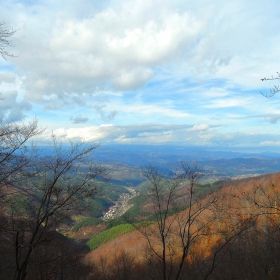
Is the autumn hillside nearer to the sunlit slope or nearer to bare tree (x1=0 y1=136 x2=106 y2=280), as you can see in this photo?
the sunlit slope

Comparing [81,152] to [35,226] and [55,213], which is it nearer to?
[55,213]

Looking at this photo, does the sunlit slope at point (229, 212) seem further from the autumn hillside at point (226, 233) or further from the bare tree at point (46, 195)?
the bare tree at point (46, 195)

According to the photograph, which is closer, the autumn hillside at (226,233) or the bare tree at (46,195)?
the bare tree at (46,195)

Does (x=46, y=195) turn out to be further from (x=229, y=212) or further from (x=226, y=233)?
(x=229, y=212)

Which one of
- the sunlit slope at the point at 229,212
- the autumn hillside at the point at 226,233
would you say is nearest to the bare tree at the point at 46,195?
the autumn hillside at the point at 226,233

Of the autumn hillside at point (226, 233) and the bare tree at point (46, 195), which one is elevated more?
the bare tree at point (46, 195)

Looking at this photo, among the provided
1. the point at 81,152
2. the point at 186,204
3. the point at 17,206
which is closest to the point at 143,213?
the point at 186,204

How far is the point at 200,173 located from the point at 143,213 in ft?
22.4

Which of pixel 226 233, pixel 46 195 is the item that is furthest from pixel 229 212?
pixel 46 195

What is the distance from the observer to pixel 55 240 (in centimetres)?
922

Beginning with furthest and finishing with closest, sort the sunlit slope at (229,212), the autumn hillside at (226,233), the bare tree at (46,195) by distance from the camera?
the autumn hillside at (226,233), the bare tree at (46,195), the sunlit slope at (229,212)

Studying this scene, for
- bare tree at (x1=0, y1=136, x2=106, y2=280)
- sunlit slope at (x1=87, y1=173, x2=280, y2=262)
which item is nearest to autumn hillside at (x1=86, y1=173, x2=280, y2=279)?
sunlit slope at (x1=87, y1=173, x2=280, y2=262)

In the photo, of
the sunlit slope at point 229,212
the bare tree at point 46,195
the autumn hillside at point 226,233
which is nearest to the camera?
the sunlit slope at point 229,212

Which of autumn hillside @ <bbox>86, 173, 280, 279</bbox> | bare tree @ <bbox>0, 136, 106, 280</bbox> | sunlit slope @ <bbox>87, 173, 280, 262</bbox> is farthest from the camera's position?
autumn hillside @ <bbox>86, 173, 280, 279</bbox>
